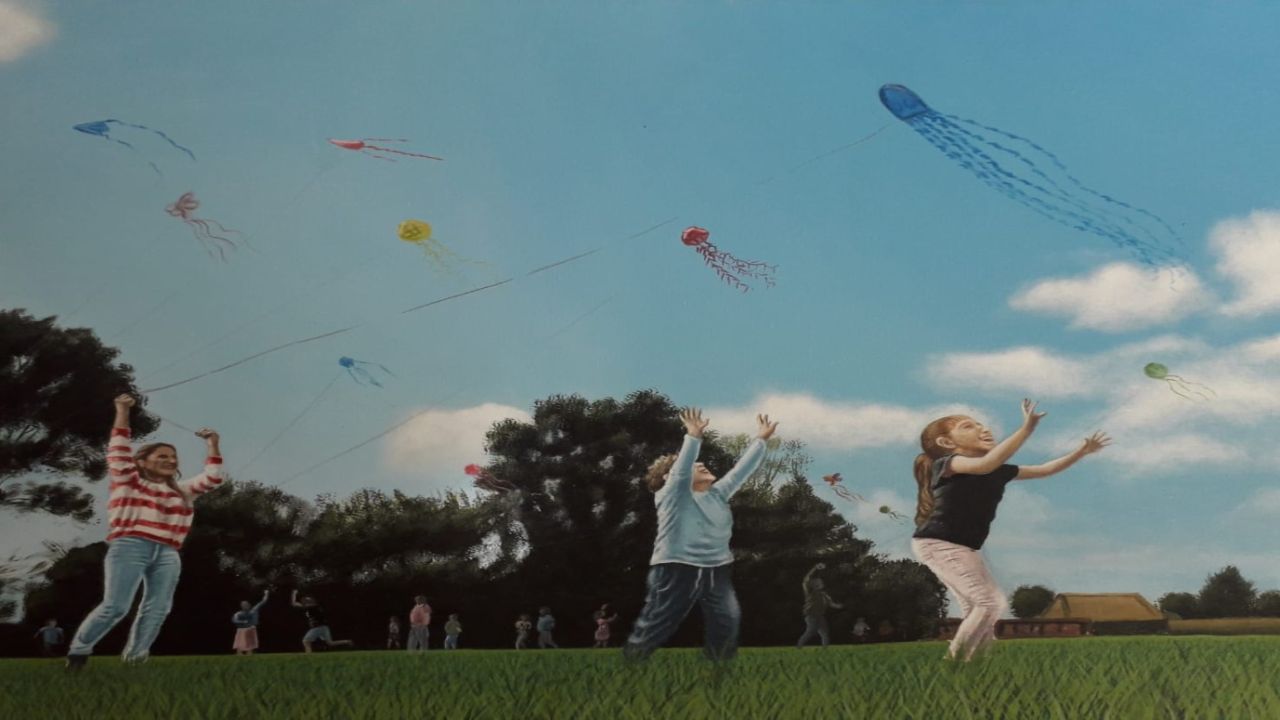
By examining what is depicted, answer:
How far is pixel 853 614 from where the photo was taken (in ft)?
50.3

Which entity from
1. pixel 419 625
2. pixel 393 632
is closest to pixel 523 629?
pixel 419 625

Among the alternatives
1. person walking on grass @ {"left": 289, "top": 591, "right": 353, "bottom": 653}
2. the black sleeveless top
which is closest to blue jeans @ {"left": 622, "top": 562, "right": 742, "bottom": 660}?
the black sleeveless top

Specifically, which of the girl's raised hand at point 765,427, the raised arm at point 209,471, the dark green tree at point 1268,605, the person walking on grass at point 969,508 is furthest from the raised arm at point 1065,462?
the dark green tree at point 1268,605

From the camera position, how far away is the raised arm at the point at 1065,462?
7078 mm

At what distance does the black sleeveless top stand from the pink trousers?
6 cm

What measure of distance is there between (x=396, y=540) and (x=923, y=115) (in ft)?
26.6

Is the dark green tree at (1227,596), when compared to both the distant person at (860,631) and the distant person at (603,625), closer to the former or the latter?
the distant person at (860,631)

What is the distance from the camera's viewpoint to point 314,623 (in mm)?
12797

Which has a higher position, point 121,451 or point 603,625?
point 121,451

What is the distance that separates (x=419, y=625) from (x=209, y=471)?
603 centimetres

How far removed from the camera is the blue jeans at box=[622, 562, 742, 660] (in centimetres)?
653

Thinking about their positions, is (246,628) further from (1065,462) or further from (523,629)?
(1065,462)

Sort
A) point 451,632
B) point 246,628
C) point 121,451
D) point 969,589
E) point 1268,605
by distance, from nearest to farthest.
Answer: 1. point 969,589
2. point 121,451
3. point 246,628
4. point 1268,605
5. point 451,632

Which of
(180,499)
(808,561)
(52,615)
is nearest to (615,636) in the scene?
(808,561)
